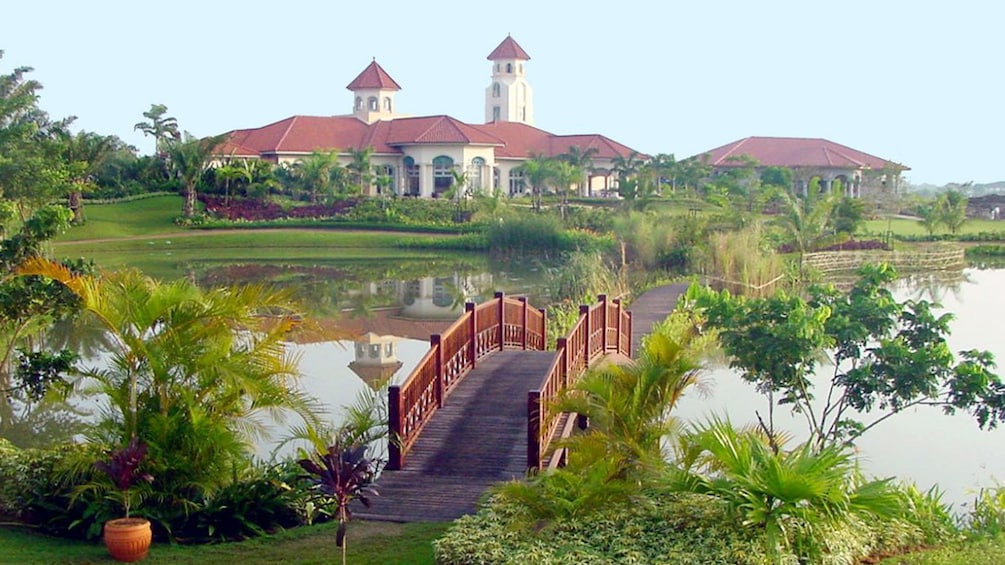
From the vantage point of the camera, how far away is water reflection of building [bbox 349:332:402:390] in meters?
16.3

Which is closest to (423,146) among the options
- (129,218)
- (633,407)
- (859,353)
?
(129,218)

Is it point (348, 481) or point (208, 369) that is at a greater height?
point (208, 369)

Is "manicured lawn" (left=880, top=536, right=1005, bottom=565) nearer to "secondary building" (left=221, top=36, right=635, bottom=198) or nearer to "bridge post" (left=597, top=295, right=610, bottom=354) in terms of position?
"bridge post" (left=597, top=295, right=610, bottom=354)

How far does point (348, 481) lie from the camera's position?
24.5 feet

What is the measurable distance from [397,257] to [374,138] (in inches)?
737

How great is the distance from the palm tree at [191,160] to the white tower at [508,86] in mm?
32398

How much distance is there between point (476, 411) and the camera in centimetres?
1140

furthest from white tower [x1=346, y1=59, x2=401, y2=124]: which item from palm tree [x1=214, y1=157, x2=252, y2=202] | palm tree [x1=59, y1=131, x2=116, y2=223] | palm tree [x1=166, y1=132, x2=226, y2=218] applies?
palm tree [x1=59, y1=131, x2=116, y2=223]

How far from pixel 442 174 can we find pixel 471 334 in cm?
4167

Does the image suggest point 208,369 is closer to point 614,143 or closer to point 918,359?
point 918,359

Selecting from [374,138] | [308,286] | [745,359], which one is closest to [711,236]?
[308,286]

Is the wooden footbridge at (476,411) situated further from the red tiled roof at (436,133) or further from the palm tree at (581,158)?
the palm tree at (581,158)

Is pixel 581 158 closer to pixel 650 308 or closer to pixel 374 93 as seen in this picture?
pixel 374 93

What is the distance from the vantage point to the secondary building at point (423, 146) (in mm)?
53344
